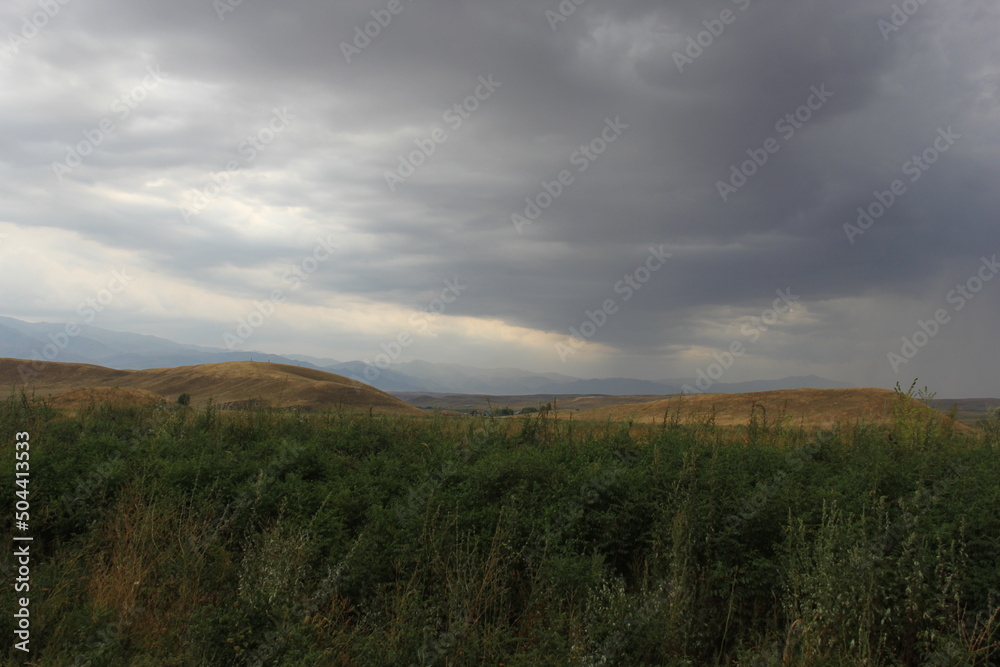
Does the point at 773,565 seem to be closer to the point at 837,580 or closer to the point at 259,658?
the point at 837,580

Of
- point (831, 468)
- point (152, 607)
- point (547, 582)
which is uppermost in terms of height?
point (831, 468)

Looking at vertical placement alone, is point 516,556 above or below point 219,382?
above

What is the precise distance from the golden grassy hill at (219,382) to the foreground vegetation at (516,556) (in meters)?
57.8

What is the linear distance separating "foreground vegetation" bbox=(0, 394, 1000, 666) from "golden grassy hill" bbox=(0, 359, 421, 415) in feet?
190

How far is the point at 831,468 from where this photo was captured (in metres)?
7.89

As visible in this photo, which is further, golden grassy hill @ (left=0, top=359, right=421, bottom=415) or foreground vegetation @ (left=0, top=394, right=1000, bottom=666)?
golden grassy hill @ (left=0, top=359, right=421, bottom=415)

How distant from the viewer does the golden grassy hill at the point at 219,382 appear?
69562 millimetres

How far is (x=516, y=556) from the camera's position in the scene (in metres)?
6.12

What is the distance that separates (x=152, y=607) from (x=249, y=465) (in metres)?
3.14

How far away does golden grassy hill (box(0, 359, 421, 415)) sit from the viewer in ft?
228

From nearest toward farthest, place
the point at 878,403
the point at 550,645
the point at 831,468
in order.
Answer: the point at 550,645 < the point at 831,468 < the point at 878,403

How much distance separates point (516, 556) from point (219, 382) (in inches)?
3448

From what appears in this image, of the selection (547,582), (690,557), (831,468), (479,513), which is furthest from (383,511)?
(831,468)

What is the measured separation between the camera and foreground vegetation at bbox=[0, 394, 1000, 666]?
15.6 feet
